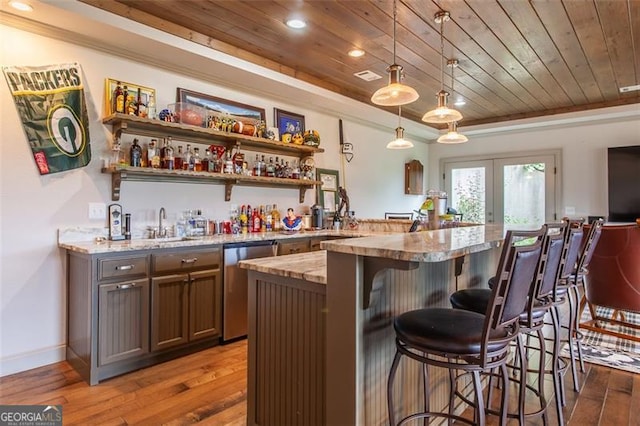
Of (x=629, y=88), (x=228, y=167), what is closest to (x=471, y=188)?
(x=629, y=88)

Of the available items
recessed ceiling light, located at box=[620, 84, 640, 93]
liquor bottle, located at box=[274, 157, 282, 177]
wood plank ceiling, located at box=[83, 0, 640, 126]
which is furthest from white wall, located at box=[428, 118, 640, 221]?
liquor bottle, located at box=[274, 157, 282, 177]

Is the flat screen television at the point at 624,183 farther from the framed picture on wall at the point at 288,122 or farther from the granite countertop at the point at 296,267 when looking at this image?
the granite countertop at the point at 296,267

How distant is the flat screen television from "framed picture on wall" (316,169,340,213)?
3937 mm

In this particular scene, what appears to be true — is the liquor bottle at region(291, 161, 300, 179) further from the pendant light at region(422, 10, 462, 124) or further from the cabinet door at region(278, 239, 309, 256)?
the pendant light at region(422, 10, 462, 124)

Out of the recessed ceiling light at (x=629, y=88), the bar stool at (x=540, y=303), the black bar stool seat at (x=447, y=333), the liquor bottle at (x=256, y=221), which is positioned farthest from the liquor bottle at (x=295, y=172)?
the recessed ceiling light at (x=629, y=88)

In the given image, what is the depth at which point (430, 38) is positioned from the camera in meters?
3.26

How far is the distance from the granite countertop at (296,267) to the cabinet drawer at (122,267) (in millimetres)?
1216

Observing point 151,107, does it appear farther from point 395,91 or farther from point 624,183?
point 624,183

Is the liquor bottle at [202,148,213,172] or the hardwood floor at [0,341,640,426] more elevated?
the liquor bottle at [202,148,213,172]

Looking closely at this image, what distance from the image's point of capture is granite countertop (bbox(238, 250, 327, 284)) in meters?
1.55

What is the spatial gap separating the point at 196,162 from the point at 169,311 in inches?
55.3

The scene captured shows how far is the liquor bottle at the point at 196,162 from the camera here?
3456mm

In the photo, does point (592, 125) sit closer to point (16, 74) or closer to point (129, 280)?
point (129, 280)

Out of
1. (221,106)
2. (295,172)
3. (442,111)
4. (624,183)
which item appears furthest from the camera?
(624,183)
